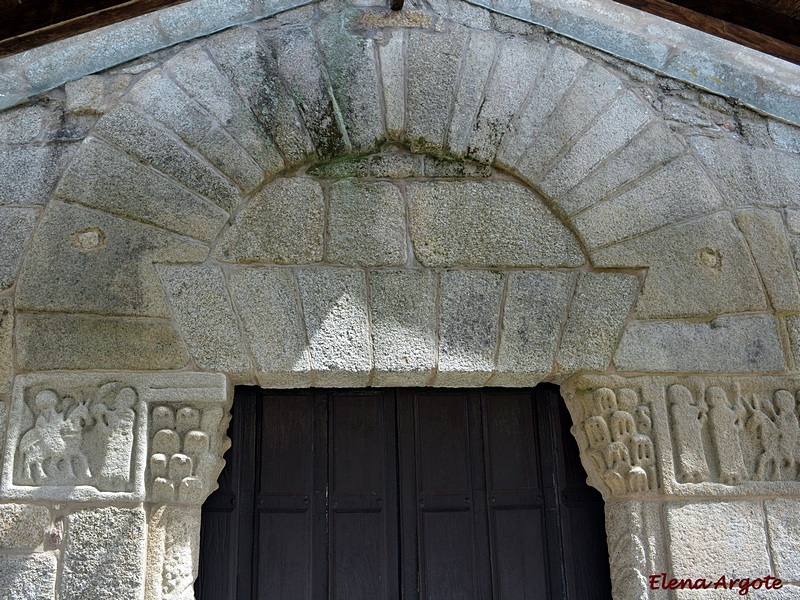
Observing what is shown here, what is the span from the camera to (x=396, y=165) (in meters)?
2.93

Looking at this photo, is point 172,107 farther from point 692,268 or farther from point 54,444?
point 692,268

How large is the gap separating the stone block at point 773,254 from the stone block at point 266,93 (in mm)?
1709

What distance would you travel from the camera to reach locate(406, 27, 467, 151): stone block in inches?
115

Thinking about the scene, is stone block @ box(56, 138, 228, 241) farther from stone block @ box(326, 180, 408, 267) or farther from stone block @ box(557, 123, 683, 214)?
stone block @ box(557, 123, 683, 214)

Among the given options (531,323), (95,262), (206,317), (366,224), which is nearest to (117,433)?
(206,317)

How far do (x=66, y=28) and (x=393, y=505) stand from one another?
218 centimetres

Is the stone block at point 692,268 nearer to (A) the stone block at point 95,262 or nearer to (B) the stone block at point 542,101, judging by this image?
(B) the stone block at point 542,101

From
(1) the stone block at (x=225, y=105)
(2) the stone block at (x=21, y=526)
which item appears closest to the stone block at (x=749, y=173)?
(1) the stone block at (x=225, y=105)

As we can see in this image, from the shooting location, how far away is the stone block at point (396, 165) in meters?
2.92

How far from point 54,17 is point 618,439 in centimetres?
259

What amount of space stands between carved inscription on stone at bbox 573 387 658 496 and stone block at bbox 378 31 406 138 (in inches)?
48.3

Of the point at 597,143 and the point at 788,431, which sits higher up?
the point at 597,143

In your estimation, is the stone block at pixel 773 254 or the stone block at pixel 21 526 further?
the stone block at pixel 773 254

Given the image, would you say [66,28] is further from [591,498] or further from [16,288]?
[591,498]
